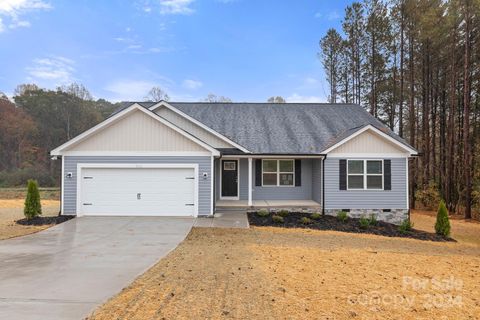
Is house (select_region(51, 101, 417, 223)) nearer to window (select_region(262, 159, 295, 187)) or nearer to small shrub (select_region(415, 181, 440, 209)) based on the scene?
window (select_region(262, 159, 295, 187))

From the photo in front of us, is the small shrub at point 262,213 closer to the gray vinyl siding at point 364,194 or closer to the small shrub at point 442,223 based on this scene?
the gray vinyl siding at point 364,194

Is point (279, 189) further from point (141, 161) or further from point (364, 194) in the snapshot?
point (141, 161)

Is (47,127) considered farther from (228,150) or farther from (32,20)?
(228,150)

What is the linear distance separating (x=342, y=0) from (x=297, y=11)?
6.02 meters

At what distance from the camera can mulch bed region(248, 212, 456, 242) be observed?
11.1 meters

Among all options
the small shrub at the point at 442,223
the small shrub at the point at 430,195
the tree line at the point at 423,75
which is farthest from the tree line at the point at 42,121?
the small shrub at the point at 442,223

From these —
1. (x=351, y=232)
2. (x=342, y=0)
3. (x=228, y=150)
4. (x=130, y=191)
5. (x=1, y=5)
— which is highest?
(x=342, y=0)

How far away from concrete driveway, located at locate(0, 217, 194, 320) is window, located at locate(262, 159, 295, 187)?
5.14 m

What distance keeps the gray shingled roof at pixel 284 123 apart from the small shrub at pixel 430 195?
7.05 metres

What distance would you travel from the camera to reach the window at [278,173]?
14.6 metres

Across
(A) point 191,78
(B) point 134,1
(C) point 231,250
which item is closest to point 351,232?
(C) point 231,250

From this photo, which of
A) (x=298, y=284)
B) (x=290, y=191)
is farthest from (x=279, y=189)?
(x=298, y=284)

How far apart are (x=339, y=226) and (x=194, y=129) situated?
23.7 ft

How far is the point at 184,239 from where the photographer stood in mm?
8445
